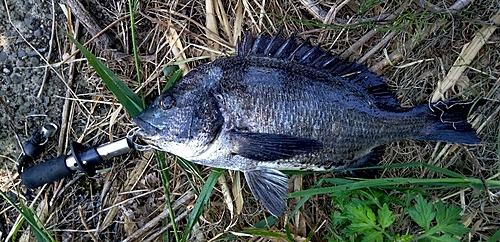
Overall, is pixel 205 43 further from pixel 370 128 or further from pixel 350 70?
pixel 370 128

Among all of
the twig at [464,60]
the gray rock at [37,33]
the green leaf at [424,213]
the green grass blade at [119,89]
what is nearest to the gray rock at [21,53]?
the gray rock at [37,33]

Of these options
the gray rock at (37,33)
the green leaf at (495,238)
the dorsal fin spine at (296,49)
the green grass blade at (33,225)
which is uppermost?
the gray rock at (37,33)

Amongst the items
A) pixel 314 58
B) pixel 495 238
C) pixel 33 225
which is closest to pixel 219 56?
pixel 314 58

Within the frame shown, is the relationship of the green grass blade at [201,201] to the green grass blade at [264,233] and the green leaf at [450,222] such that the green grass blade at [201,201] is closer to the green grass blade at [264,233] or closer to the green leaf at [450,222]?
the green grass blade at [264,233]

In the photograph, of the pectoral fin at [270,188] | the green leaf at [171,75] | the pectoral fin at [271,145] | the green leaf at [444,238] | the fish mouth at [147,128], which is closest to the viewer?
the green leaf at [444,238]

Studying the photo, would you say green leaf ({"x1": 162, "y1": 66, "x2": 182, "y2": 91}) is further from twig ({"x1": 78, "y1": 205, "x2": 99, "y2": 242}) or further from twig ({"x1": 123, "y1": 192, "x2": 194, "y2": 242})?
twig ({"x1": 78, "y1": 205, "x2": 99, "y2": 242})

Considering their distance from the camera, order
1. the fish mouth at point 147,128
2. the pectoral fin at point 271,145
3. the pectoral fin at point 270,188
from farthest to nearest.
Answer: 1. the pectoral fin at point 270,188
2. the fish mouth at point 147,128
3. the pectoral fin at point 271,145

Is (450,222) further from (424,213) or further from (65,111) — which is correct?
(65,111)
